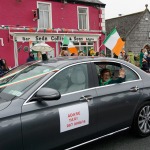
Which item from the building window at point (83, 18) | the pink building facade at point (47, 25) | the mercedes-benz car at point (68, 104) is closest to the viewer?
the mercedes-benz car at point (68, 104)

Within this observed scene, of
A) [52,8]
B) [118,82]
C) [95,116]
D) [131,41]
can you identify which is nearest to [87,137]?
[95,116]

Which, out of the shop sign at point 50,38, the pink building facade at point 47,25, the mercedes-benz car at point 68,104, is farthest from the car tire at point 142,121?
the shop sign at point 50,38

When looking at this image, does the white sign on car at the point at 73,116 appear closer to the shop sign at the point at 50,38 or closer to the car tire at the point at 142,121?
the car tire at the point at 142,121

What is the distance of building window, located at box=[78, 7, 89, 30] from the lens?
19.1 m

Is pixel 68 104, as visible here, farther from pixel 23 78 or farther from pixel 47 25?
pixel 47 25

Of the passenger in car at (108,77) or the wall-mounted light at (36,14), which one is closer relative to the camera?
the passenger in car at (108,77)

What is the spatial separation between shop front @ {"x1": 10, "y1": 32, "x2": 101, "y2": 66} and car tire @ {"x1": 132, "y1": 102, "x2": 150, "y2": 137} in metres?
10.6

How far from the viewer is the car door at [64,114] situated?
3.03 meters

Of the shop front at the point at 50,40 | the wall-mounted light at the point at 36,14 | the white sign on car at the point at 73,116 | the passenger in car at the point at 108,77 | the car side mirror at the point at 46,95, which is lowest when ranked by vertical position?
the white sign on car at the point at 73,116

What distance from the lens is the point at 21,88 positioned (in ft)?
10.9

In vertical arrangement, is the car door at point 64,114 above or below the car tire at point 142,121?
above

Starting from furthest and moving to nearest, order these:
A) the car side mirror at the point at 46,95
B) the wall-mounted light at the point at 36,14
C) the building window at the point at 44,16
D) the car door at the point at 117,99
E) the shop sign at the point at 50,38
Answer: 1. the building window at the point at 44,16
2. the wall-mounted light at the point at 36,14
3. the shop sign at the point at 50,38
4. the car door at the point at 117,99
5. the car side mirror at the point at 46,95

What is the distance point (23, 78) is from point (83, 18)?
53.8 feet

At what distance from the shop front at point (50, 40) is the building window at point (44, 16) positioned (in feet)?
2.53
